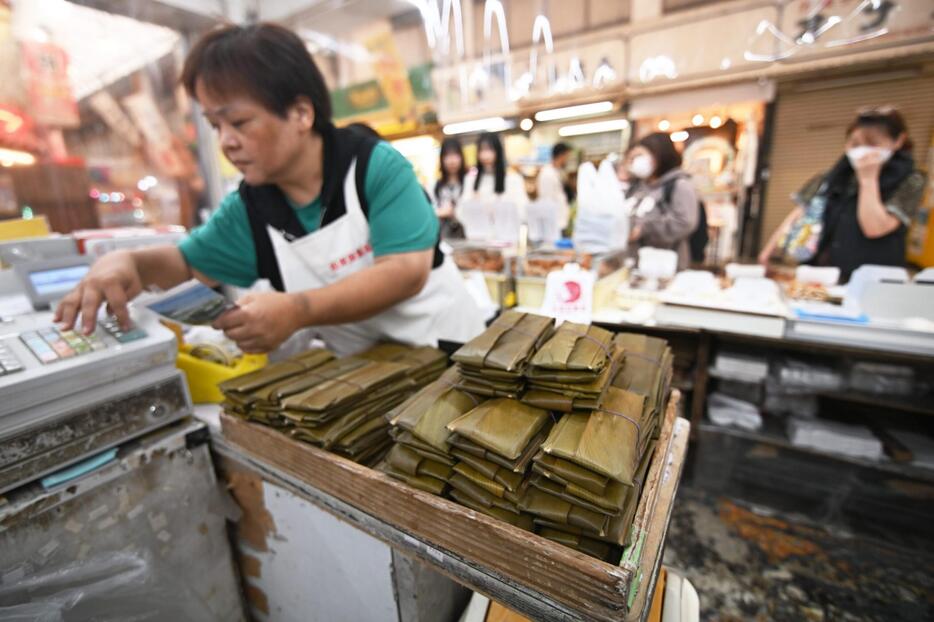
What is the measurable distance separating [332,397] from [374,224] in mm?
601

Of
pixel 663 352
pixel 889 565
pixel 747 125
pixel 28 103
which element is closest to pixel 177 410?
pixel 663 352

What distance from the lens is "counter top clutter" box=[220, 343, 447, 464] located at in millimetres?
885

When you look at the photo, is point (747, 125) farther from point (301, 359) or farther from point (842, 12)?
point (301, 359)

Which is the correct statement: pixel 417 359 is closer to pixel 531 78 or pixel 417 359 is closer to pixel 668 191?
pixel 668 191

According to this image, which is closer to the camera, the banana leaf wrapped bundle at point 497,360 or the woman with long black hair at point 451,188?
the banana leaf wrapped bundle at point 497,360

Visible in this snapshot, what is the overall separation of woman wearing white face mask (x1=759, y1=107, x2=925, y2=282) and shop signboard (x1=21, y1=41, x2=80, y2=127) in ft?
16.5

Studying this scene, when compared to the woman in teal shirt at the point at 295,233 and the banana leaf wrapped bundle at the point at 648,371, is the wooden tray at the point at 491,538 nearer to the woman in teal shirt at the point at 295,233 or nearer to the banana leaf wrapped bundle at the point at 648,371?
the banana leaf wrapped bundle at the point at 648,371

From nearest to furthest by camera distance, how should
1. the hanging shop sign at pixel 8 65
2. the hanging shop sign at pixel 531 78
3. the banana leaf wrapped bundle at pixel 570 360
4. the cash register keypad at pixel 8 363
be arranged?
1. the banana leaf wrapped bundle at pixel 570 360
2. the cash register keypad at pixel 8 363
3. the hanging shop sign at pixel 8 65
4. the hanging shop sign at pixel 531 78

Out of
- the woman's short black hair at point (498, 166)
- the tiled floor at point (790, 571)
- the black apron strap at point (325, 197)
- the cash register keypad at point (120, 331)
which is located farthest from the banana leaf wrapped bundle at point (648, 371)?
the woman's short black hair at point (498, 166)

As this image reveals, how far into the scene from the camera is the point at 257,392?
977 millimetres

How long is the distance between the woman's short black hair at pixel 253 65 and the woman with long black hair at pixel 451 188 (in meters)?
3.21

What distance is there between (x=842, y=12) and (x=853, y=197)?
231 cm

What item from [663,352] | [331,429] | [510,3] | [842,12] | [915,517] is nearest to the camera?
[331,429]

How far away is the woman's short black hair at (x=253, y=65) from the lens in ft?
3.65
